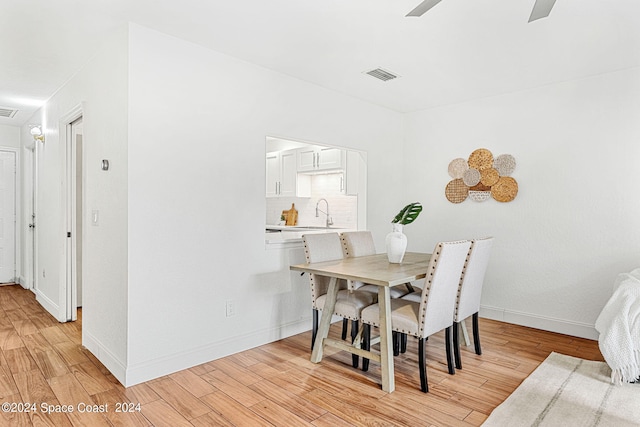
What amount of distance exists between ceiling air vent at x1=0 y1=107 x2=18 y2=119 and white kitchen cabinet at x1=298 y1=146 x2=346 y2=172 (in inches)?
141

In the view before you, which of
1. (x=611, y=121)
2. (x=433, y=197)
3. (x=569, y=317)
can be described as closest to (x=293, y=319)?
(x=433, y=197)

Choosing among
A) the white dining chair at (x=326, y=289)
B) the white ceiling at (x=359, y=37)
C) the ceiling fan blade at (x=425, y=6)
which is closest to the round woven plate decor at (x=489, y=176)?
the white ceiling at (x=359, y=37)

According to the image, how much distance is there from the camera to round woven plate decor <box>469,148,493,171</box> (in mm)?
4246

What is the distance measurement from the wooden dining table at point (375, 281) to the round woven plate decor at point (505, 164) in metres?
1.54

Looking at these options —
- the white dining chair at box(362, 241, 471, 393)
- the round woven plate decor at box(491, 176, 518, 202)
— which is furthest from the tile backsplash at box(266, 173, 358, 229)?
the white dining chair at box(362, 241, 471, 393)

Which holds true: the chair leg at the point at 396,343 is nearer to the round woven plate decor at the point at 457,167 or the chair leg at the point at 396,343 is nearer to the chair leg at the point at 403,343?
the chair leg at the point at 403,343

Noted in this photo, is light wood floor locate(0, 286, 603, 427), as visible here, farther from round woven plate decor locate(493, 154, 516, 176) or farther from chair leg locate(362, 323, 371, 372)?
round woven plate decor locate(493, 154, 516, 176)

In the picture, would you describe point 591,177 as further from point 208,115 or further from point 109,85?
point 109,85

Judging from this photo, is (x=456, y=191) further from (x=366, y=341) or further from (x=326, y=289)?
(x=366, y=341)

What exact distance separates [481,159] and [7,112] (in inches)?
224

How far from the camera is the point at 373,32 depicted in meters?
2.71

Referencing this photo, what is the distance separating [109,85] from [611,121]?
419cm

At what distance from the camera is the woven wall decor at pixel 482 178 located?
4113mm

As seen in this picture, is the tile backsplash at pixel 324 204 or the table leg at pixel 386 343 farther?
the tile backsplash at pixel 324 204
